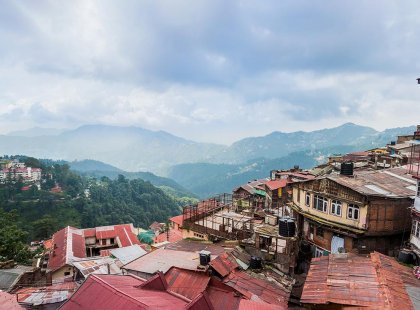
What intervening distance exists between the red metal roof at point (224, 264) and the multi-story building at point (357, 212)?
255 inches

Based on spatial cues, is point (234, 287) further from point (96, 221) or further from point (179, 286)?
point (96, 221)

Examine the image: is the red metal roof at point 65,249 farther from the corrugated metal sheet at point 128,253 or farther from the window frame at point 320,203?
the window frame at point 320,203

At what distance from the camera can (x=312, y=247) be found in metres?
23.6

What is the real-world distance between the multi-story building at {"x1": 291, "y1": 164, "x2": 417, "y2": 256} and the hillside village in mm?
68

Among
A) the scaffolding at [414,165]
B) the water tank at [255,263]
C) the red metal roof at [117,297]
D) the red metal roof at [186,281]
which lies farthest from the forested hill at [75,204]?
the scaffolding at [414,165]

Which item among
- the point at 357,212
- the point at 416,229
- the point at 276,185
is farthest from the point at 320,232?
the point at 276,185

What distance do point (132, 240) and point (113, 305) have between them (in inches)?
1733

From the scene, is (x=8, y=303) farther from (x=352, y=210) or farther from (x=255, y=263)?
(x=352, y=210)

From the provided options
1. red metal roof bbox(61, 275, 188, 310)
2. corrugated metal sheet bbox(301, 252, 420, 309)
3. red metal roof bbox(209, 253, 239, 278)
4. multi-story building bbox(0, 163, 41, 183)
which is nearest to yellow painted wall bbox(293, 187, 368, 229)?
corrugated metal sheet bbox(301, 252, 420, 309)

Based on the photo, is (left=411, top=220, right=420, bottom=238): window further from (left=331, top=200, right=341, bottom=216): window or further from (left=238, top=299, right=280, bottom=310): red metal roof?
(left=238, top=299, right=280, bottom=310): red metal roof

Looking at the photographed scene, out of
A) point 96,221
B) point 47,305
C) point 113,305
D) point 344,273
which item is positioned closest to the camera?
point 113,305

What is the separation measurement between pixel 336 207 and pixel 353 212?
1.20 meters

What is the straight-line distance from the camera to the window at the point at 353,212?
20.8 metres

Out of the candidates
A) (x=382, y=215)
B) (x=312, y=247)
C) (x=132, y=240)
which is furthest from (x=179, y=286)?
(x=132, y=240)
